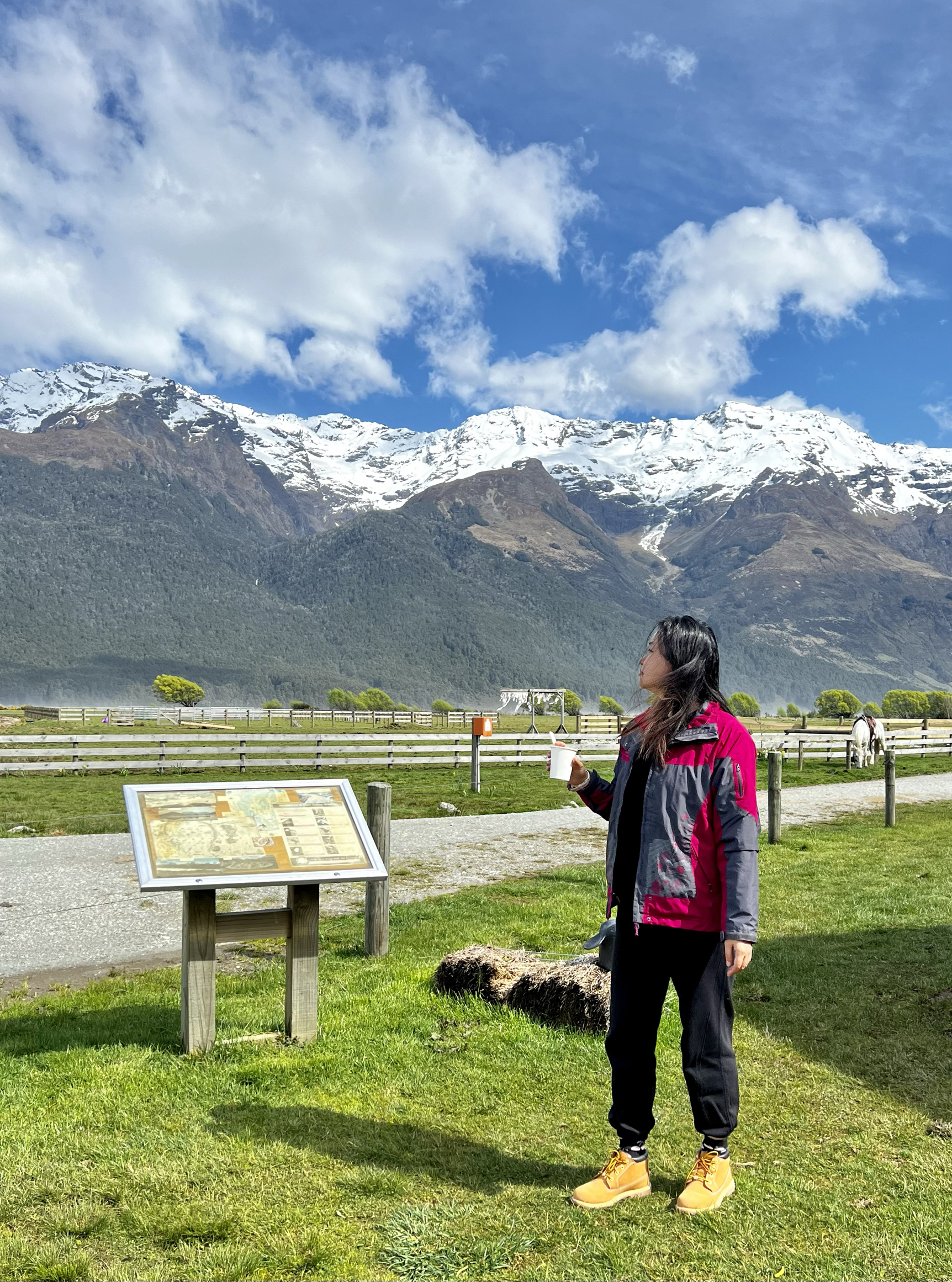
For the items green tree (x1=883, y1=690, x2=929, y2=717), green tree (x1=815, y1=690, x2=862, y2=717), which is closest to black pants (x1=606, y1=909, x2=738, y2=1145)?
green tree (x1=815, y1=690, x2=862, y2=717)

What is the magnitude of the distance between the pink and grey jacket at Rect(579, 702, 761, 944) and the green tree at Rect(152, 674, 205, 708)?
95526mm

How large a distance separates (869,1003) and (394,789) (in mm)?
14806

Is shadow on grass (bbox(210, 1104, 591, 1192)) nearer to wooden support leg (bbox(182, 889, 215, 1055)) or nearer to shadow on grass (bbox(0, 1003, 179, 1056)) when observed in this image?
wooden support leg (bbox(182, 889, 215, 1055))

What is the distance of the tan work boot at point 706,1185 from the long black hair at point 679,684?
1.46 metres

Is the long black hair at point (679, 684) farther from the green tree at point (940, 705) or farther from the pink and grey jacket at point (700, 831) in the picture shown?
the green tree at point (940, 705)

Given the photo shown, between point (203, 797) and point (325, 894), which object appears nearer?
point (203, 797)

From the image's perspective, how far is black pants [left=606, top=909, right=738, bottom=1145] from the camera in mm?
3383

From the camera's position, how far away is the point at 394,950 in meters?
6.97

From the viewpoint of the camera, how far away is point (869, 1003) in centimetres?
577

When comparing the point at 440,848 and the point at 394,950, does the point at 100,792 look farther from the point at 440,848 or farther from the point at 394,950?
the point at 394,950

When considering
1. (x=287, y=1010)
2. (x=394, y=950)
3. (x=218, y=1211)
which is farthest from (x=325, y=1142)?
(x=394, y=950)

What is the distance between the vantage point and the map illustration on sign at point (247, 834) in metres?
4.73

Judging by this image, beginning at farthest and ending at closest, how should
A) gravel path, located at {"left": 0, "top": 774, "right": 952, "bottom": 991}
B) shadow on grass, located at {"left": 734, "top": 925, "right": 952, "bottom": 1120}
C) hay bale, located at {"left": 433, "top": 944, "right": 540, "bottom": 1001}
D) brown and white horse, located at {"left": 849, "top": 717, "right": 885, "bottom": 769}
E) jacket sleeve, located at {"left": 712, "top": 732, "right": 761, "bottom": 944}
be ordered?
brown and white horse, located at {"left": 849, "top": 717, "right": 885, "bottom": 769} < gravel path, located at {"left": 0, "top": 774, "right": 952, "bottom": 991} < hay bale, located at {"left": 433, "top": 944, "right": 540, "bottom": 1001} < shadow on grass, located at {"left": 734, "top": 925, "right": 952, "bottom": 1120} < jacket sleeve, located at {"left": 712, "top": 732, "right": 761, "bottom": 944}

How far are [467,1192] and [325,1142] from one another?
696 mm
